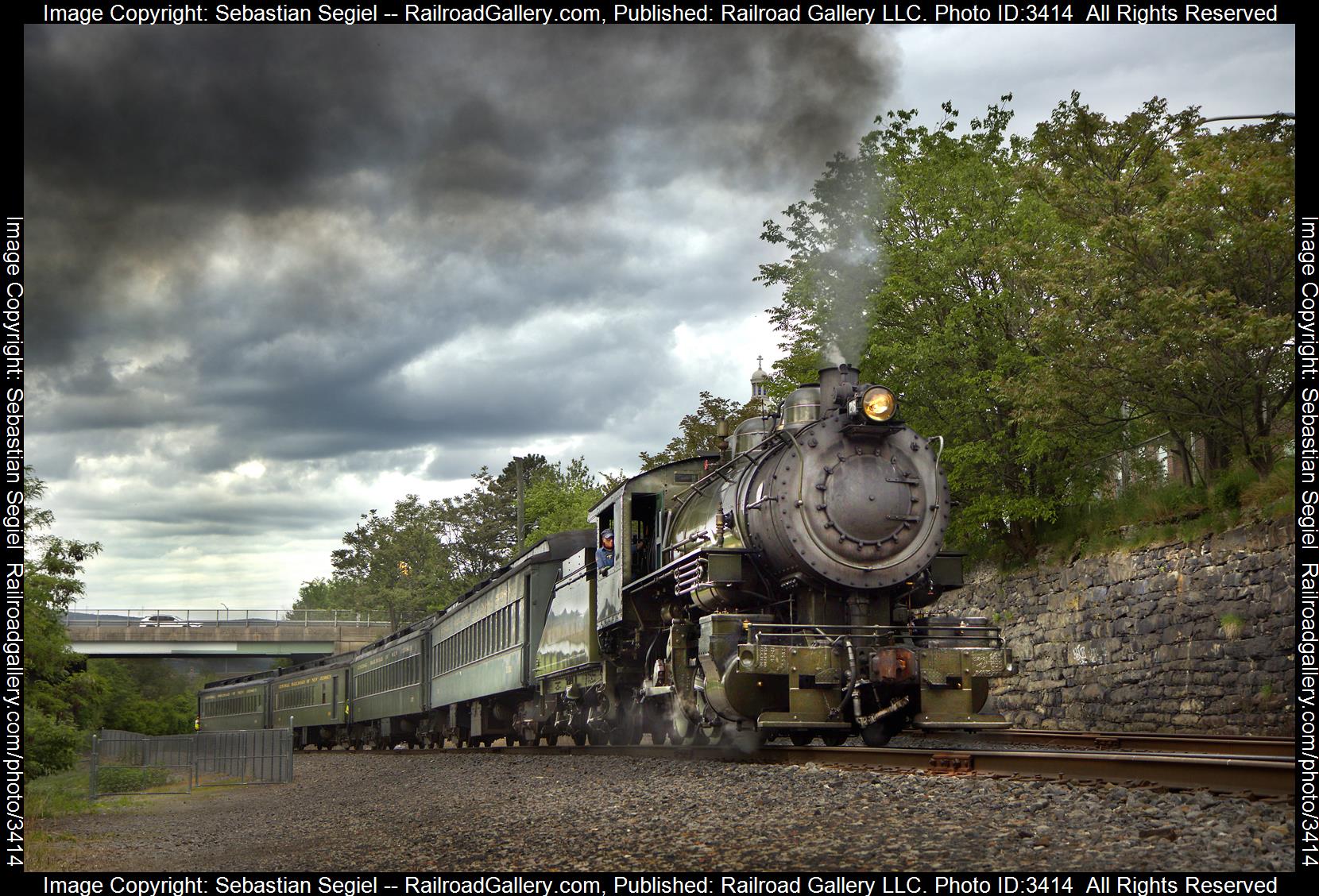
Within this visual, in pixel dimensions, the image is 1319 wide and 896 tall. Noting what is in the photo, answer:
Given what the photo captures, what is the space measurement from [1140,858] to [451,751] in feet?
66.2

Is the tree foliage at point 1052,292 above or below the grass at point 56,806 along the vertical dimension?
above

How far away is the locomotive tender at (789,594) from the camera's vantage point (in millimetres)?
11969

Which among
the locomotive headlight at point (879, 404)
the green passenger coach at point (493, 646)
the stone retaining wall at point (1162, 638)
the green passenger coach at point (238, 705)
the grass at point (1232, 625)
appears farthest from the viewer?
the green passenger coach at point (238, 705)

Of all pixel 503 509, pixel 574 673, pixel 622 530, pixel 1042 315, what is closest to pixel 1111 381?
pixel 1042 315

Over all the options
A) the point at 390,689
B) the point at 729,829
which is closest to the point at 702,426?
the point at 390,689

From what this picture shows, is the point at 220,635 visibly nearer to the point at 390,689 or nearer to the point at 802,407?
the point at 390,689

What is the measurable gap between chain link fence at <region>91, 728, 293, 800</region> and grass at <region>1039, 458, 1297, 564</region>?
543 inches

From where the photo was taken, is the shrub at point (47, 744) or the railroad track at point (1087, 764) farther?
the shrub at point (47, 744)

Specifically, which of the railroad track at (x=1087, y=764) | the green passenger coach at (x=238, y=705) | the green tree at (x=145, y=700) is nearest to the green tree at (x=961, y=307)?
the railroad track at (x=1087, y=764)

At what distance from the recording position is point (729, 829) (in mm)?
7242

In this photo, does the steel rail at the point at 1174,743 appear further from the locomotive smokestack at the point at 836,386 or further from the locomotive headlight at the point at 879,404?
the locomotive smokestack at the point at 836,386

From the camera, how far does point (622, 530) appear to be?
1534 centimetres

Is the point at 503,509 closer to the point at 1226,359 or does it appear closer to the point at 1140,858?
the point at 1226,359

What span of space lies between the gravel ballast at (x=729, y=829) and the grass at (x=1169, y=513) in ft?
28.2
